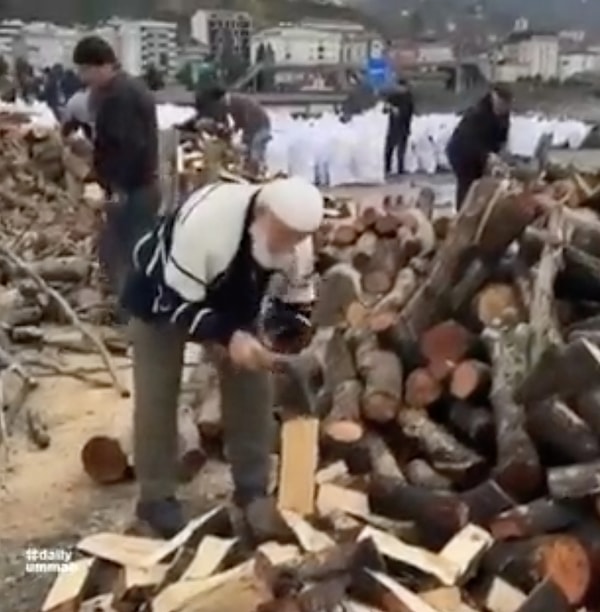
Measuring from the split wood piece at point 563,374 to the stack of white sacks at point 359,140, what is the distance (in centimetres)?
29

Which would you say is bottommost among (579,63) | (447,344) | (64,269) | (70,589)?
(70,589)

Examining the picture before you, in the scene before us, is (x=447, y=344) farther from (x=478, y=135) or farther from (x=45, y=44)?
(x=45, y=44)

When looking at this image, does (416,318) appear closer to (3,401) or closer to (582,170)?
(582,170)

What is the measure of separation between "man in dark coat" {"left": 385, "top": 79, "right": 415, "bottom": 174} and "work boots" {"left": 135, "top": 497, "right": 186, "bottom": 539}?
1.87 feet

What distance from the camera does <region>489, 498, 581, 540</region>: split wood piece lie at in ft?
7.27

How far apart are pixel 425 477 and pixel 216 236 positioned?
512 mm

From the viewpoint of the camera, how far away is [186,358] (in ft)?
7.45

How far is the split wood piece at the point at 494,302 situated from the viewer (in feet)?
8.11

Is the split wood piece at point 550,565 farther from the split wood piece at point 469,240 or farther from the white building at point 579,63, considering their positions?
the white building at point 579,63

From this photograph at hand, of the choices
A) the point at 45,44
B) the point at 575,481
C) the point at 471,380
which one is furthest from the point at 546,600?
the point at 45,44

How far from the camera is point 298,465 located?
91.5 inches

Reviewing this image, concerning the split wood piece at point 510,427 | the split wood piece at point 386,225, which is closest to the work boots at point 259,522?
the split wood piece at point 510,427

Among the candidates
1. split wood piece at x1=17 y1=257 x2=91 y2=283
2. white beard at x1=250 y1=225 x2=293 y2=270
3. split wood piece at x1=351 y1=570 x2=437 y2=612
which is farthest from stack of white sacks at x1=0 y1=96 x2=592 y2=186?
split wood piece at x1=351 y1=570 x2=437 y2=612

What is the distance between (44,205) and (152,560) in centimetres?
55
